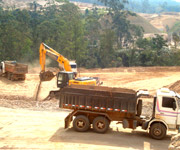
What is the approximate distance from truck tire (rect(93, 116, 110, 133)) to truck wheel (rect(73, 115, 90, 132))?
386 mm

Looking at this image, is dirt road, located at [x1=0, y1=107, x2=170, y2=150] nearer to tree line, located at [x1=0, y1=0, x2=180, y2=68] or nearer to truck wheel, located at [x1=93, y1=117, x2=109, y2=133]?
truck wheel, located at [x1=93, y1=117, x2=109, y2=133]

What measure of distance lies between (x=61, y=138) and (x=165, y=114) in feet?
16.1

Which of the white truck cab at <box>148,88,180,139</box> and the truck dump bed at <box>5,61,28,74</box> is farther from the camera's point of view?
the truck dump bed at <box>5,61,28,74</box>

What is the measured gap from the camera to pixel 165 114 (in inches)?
489

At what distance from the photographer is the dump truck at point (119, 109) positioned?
12406mm

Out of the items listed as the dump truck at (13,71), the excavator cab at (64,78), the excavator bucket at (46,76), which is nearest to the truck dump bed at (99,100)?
the excavator cab at (64,78)

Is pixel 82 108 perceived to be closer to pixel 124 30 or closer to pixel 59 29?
pixel 59 29

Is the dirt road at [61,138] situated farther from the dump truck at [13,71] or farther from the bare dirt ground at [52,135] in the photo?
the dump truck at [13,71]

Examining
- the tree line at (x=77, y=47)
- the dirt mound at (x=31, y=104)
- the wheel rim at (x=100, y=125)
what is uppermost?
the tree line at (x=77, y=47)

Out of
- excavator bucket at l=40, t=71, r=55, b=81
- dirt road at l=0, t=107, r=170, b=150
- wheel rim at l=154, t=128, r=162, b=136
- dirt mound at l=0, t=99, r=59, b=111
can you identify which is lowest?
dirt road at l=0, t=107, r=170, b=150

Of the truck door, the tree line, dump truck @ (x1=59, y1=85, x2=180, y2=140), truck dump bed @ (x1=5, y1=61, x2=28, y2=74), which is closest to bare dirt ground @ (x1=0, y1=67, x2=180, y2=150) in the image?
dump truck @ (x1=59, y1=85, x2=180, y2=140)

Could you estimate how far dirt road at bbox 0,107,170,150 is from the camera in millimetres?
11609

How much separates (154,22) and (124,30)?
94.9m

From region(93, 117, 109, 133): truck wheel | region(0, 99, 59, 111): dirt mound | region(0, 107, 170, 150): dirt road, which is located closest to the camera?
region(0, 107, 170, 150): dirt road
